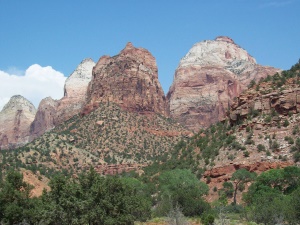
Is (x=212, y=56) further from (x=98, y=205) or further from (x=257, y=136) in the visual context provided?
(x=98, y=205)

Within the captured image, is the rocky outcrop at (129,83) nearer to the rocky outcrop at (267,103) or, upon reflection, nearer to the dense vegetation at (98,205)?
the rocky outcrop at (267,103)

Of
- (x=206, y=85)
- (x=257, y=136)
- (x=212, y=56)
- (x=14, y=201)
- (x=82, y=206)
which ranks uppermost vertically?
(x=212, y=56)

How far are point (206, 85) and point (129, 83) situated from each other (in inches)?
2027

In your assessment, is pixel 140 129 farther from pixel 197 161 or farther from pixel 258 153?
pixel 258 153

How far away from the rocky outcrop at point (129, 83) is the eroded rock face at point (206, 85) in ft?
89.0

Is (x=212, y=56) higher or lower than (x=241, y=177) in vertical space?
higher

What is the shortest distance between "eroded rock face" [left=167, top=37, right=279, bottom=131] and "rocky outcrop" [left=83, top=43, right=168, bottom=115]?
27133mm

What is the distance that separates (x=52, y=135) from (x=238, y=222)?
81138 millimetres

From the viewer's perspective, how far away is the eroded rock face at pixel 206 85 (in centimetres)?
17012

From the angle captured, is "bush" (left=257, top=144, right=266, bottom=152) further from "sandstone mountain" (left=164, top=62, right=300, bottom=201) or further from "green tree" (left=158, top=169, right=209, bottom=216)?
"green tree" (left=158, top=169, right=209, bottom=216)

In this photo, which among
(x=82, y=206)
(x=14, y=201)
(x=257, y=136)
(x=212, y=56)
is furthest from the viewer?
(x=212, y=56)

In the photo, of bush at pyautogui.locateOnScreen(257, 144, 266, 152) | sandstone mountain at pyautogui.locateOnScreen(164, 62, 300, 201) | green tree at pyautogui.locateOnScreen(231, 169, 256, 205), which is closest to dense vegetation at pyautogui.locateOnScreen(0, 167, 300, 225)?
green tree at pyautogui.locateOnScreen(231, 169, 256, 205)

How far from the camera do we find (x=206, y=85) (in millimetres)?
177000

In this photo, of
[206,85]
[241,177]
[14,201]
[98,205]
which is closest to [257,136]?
[241,177]
